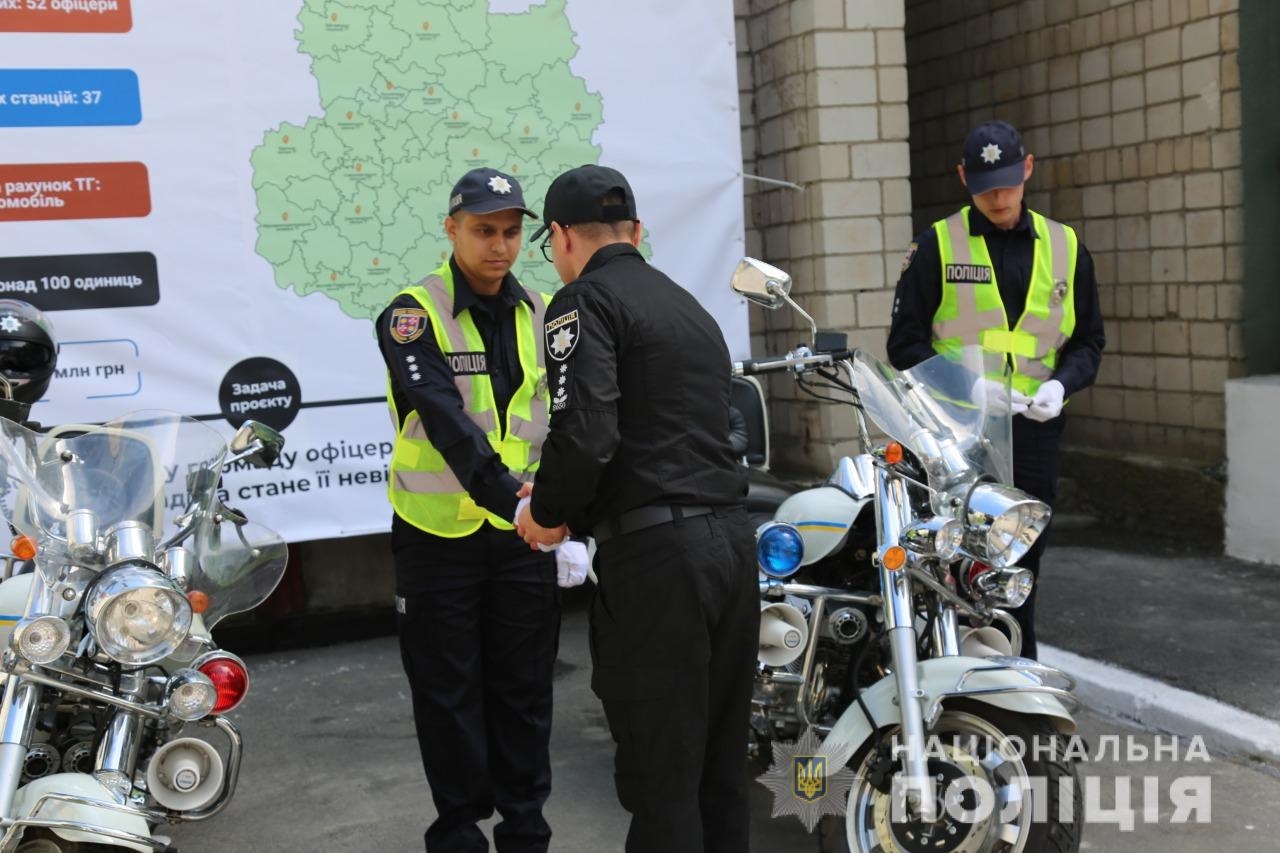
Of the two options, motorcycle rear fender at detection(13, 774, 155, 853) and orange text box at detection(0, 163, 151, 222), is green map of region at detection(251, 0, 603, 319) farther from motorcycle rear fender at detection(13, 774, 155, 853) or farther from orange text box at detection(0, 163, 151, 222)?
motorcycle rear fender at detection(13, 774, 155, 853)

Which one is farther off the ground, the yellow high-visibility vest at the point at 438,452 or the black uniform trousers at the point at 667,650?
the yellow high-visibility vest at the point at 438,452

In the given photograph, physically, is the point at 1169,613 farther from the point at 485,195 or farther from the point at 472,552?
the point at 485,195

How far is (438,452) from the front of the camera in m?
3.62

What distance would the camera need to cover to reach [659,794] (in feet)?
9.70

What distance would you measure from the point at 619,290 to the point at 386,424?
3.16m

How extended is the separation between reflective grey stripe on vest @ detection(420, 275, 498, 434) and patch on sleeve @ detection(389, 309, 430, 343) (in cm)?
6

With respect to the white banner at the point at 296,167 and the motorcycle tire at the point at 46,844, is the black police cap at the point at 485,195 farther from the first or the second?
the white banner at the point at 296,167

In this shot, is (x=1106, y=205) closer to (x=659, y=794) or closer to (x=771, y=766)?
(x=771, y=766)

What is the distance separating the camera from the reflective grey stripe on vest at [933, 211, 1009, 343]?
15.4 ft

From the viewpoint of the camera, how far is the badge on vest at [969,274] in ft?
15.4

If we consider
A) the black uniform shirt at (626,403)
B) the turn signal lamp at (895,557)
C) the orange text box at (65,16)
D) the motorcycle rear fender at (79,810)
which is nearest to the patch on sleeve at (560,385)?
the black uniform shirt at (626,403)

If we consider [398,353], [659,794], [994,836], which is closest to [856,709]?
[994,836]

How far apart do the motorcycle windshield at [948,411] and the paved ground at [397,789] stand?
3.93 ft
